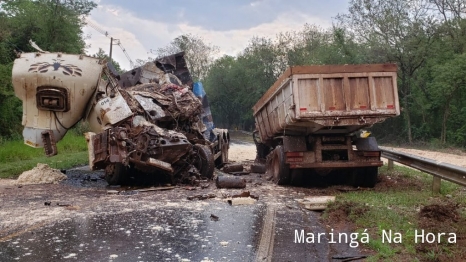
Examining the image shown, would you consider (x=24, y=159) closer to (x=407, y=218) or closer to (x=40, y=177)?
(x=40, y=177)

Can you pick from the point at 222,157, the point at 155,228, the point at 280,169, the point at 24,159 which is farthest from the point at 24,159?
the point at 155,228

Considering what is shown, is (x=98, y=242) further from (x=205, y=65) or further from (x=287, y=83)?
(x=205, y=65)

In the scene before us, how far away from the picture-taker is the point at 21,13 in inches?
1187

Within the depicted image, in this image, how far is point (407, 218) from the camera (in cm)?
584

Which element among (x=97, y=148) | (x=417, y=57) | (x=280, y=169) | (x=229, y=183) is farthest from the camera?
(x=417, y=57)

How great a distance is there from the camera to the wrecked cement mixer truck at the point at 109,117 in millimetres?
9266

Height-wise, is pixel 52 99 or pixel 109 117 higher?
pixel 52 99

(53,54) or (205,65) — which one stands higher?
(205,65)

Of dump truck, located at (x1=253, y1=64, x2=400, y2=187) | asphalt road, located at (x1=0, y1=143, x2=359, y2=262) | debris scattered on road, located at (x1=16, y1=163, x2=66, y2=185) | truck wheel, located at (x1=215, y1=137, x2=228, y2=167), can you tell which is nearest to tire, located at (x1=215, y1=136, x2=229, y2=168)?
truck wheel, located at (x1=215, y1=137, x2=228, y2=167)

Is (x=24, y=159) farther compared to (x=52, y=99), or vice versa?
(x=24, y=159)

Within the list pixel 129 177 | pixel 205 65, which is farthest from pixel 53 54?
pixel 205 65

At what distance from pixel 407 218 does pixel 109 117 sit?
21.6ft

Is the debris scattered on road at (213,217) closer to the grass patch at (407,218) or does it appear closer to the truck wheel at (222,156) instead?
the grass patch at (407,218)

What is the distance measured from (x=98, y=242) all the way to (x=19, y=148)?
13.5 m
